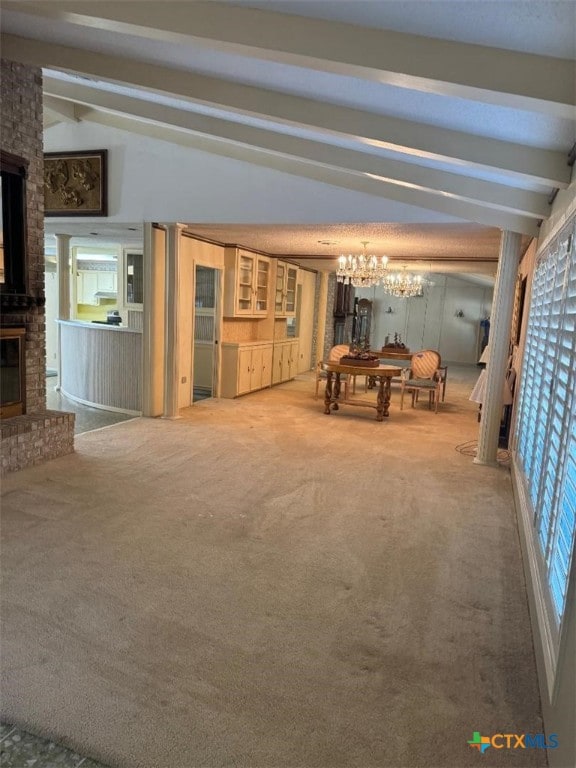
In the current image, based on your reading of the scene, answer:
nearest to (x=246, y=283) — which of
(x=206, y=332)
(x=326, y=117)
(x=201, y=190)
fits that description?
(x=206, y=332)

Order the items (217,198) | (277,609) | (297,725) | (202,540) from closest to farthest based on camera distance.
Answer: (297,725) → (277,609) → (202,540) → (217,198)

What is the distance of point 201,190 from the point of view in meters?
5.51

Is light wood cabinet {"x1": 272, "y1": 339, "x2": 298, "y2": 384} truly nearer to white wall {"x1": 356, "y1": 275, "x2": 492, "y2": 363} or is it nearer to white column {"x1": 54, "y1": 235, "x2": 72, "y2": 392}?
white column {"x1": 54, "y1": 235, "x2": 72, "y2": 392}

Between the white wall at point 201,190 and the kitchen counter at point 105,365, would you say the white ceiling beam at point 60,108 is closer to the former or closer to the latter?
A: the white wall at point 201,190

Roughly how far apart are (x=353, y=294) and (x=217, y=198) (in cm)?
833

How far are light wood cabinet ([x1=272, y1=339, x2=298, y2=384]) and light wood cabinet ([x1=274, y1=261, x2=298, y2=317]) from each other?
0.56m

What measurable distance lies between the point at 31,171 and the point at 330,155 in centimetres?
247

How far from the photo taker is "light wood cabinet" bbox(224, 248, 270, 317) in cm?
Answer: 722

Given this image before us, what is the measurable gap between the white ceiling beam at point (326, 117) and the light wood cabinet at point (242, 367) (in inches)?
178

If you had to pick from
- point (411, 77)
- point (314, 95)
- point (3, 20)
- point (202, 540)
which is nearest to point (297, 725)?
point (202, 540)

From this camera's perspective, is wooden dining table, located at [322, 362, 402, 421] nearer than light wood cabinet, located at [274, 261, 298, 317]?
Yes

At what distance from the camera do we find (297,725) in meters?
1.66

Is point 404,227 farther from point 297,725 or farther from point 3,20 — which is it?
point 297,725

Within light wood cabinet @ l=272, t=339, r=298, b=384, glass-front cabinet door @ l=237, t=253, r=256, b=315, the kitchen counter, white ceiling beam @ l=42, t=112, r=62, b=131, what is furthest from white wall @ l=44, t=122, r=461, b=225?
light wood cabinet @ l=272, t=339, r=298, b=384
